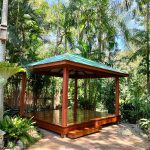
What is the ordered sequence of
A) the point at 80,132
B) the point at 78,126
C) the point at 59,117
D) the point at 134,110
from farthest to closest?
the point at 134,110 < the point at 59,117 < the point at 78,126 < the point at 80,132

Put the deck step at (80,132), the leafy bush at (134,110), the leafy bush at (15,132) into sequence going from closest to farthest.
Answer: the leafy bush at (15,132)
the deck step at (80,132)
the leafy bush at (134,110)

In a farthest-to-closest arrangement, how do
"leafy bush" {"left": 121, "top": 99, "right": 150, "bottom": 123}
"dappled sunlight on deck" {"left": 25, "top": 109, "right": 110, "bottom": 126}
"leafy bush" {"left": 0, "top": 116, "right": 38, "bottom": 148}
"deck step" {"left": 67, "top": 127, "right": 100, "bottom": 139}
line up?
"leafy bush" {"left": 121, "top": 99, "right": 150, "bottom": 123} < "dappled sunlight on deck" {"left": 25, "top": 109, "right": 110, "bottom": 126} < "deck step" {"left": 67, "top": 127, "right": 100, "bottom": 139} < "leafy bush" {"left": 0, "top": 116, "right": 38, "bottom": 148}

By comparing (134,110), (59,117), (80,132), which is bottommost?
(80,132)

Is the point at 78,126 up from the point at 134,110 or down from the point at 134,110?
down

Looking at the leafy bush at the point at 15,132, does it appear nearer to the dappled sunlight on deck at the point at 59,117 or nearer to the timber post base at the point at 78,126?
the timber post base at the point at 78,126

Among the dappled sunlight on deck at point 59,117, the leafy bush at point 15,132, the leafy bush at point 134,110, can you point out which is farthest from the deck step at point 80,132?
the leafy bush at point 134,110

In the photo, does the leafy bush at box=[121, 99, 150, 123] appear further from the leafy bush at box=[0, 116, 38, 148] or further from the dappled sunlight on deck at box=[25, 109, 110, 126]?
the leafy bush at box=[0, 116, 38, 148]

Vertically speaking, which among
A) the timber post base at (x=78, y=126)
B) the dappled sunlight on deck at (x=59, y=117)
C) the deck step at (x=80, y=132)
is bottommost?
the deck step at (x=80, y=132)

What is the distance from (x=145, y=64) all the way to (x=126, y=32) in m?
2.39

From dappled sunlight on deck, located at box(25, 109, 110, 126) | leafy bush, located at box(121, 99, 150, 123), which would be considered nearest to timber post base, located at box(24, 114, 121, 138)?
dappled sunlight on deck, located at box(25, 109, 110, 126)

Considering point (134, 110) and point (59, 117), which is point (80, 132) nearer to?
point (59, 117)

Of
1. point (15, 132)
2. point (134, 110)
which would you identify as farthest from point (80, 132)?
point (134, 110)

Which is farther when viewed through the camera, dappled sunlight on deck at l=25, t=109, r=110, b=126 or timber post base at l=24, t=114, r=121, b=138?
dappled sunlight on deck at l=25, t=109, r=110, b=126

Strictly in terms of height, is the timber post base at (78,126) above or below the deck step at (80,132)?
above
